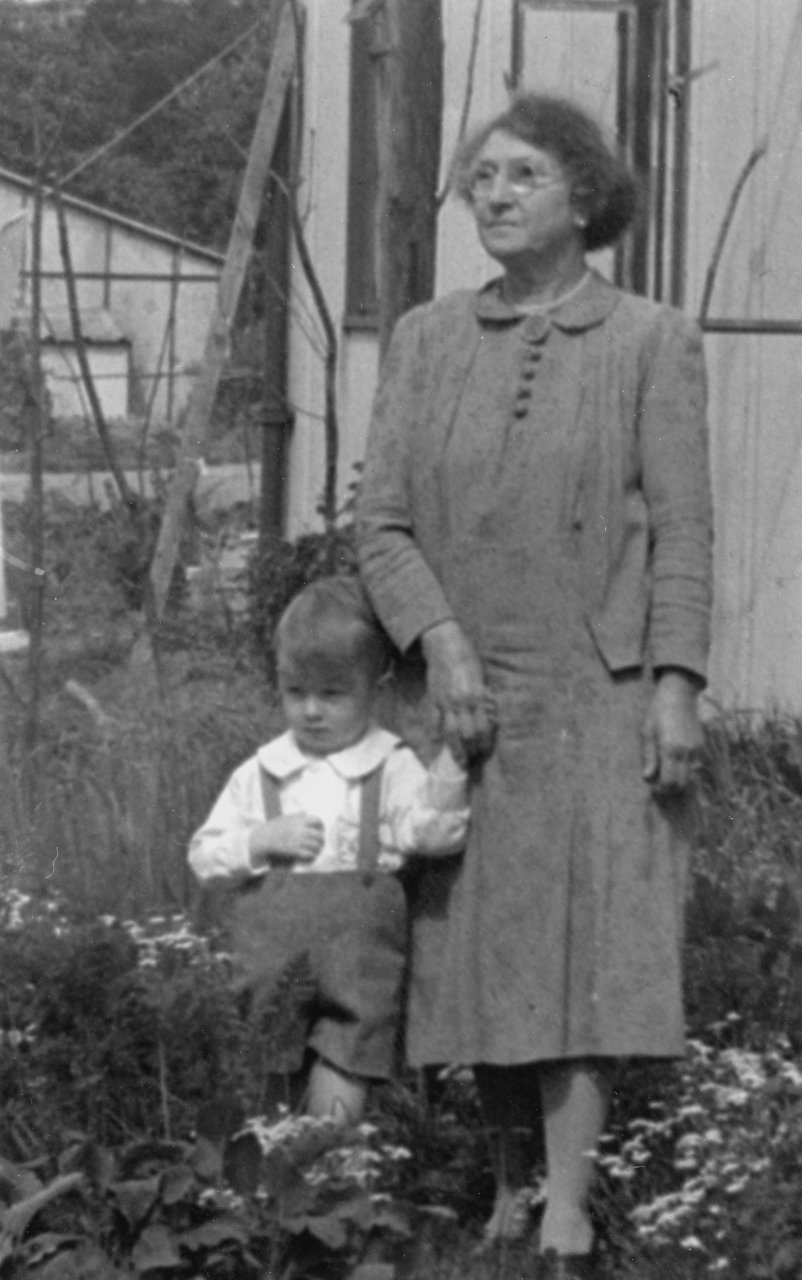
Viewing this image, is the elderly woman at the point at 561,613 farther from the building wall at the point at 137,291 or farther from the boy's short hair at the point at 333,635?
the building wall at the point at 137,291

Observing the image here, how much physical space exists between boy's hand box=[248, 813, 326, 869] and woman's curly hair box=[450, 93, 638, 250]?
43.3 inches

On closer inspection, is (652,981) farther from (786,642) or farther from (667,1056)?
(786,642)

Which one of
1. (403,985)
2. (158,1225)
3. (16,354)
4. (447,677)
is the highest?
(16,354)

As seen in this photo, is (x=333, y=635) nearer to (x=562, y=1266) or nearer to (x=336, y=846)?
(x=336, y=846)

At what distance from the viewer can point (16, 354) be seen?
331 inches

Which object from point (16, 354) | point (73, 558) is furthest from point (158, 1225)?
point (73, 558)

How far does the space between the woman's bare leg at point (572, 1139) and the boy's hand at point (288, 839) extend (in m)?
0.55

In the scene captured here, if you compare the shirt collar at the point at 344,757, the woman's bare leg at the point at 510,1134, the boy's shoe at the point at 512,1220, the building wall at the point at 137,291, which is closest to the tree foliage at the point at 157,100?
the building wall at the point at 137,291

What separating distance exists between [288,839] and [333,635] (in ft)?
1.18

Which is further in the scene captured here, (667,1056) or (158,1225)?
(667,1056)

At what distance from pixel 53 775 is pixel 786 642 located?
8.21 feet

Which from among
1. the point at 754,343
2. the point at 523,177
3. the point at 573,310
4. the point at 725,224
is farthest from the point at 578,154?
the point at 754,343

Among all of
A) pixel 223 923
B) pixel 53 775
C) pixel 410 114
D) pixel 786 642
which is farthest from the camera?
pixel 786 642

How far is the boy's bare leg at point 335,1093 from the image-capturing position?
16.6ft
